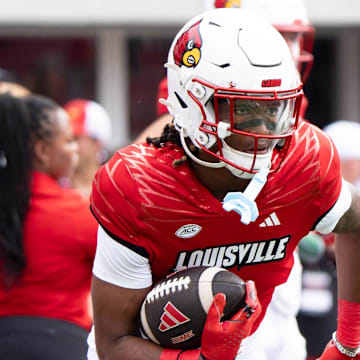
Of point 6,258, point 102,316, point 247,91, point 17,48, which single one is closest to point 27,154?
point 6,258

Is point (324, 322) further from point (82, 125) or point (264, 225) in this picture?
point (264, 225)

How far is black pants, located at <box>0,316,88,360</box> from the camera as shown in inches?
137

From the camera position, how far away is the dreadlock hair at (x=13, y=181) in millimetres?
3432

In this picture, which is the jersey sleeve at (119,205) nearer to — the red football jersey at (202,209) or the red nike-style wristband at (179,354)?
the red football jersey at (202,209)

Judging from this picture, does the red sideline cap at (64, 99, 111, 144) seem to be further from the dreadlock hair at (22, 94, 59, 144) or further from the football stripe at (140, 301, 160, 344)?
the football stripe at (140, 301, 160, 344)

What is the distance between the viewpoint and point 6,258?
3.43m

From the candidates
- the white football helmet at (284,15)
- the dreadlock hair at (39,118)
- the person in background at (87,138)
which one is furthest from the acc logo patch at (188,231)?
the person in background at (87,138)

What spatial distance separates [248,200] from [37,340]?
1.43 meters

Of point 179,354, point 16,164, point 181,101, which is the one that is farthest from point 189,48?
point 16,164

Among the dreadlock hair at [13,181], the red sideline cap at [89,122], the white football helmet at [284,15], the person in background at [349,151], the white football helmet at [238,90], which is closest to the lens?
the white football helmet at [238,90]

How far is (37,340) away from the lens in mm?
3490

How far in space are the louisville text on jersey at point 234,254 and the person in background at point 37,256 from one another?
919mm

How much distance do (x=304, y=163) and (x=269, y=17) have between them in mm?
1398

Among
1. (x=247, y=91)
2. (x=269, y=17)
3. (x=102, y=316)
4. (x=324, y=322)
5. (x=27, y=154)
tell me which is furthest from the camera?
(x=324, y=322)
